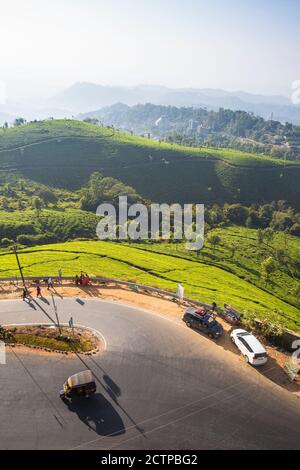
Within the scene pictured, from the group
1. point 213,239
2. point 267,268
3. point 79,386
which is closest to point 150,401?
point 79,386

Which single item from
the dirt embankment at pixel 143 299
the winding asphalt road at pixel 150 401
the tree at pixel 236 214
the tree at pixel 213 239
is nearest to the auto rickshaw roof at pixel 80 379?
the winding asphalt road at pixel 150 401

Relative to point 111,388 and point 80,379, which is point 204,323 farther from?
point 80,379

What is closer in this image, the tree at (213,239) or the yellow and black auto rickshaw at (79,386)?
the yellow and black auto rickshaw at (79,386)

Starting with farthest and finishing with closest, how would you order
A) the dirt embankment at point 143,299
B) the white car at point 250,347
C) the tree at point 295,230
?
the tree at point 295,230, the dirt embankment at point 143,299, the white car at point 250,347

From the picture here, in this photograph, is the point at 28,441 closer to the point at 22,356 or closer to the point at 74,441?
the point at 74,441

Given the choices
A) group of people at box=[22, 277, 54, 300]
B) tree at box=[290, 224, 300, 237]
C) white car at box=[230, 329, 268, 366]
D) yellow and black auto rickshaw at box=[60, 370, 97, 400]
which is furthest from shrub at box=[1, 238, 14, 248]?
tree at box=[290, 224, 300, 237]

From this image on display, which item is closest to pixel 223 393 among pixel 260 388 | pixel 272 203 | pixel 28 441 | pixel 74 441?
pixel 260 388

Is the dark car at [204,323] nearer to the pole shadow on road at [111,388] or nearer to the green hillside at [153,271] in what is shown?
the pole shadow on road at [111,388]
